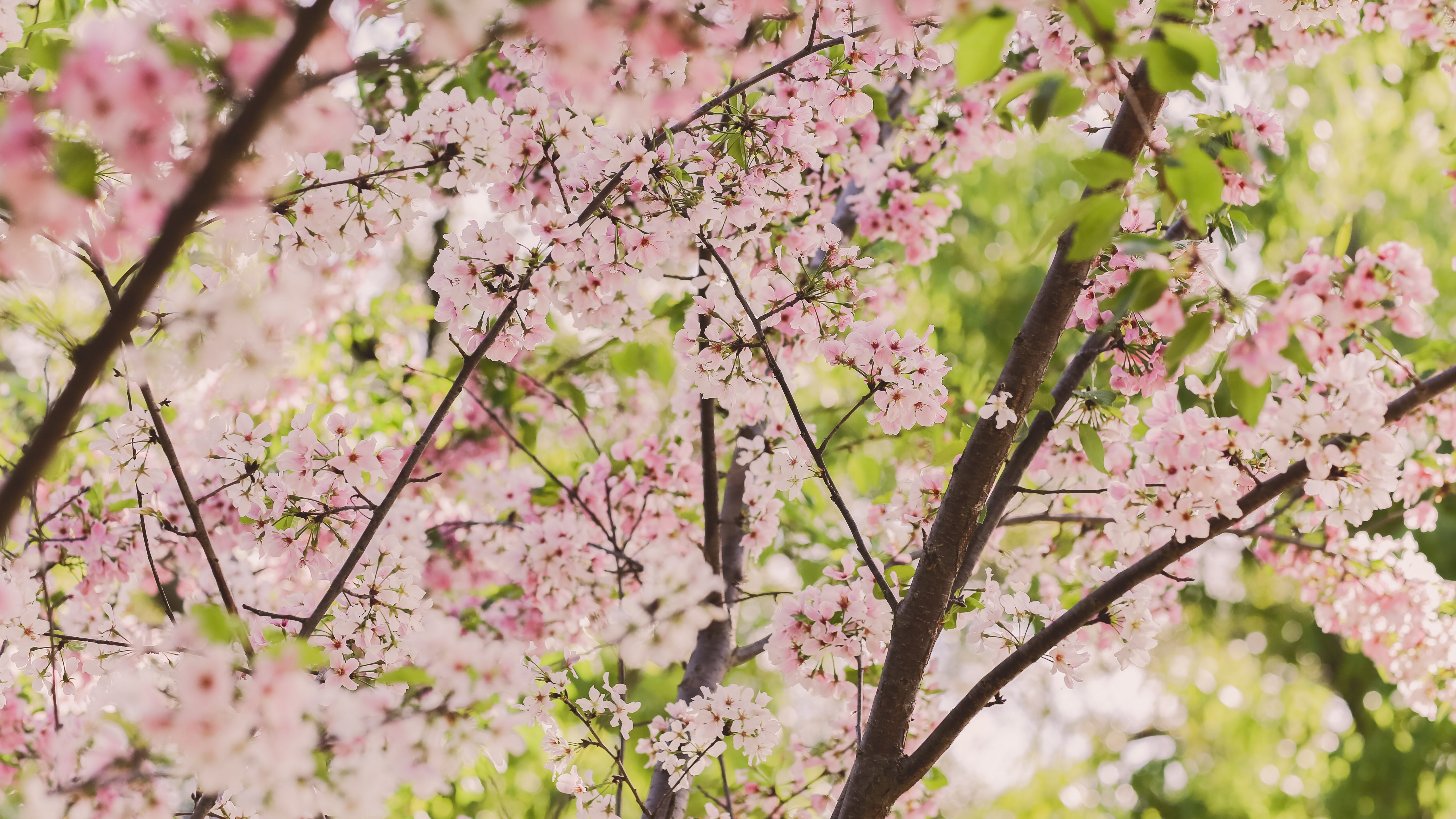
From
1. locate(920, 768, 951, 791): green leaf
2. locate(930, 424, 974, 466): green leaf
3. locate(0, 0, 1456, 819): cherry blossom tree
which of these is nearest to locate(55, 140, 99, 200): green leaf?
locate(0, 0, 1456, 819): cherry blossom tree

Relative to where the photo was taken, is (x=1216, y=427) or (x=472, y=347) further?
(x=472, y=347)

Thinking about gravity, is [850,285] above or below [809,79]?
below

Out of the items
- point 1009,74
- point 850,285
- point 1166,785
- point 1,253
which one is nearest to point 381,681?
point 1,253

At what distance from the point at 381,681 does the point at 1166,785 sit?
34.1ft

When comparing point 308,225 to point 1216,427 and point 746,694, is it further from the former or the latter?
point 1216,427

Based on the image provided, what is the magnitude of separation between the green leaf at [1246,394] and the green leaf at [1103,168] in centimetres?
34

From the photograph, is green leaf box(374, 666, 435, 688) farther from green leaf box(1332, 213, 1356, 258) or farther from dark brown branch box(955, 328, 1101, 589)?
green leaf box(1332, 213, 1356, 258)

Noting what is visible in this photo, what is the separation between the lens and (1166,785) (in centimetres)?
952

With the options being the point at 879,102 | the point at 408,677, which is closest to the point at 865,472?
the point at 879,102

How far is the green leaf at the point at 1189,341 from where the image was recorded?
3.95 ft

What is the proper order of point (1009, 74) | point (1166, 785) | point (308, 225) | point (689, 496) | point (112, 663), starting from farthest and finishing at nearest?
point (1166, 785) < point (689, 496) < point (1009, 74) < point (112, 663) < point (308, 225)

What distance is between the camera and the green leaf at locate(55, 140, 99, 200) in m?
0.89

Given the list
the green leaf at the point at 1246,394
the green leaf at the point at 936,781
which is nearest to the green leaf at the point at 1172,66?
the green leaf at the point at 1246,394

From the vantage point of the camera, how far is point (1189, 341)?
1.22 m
